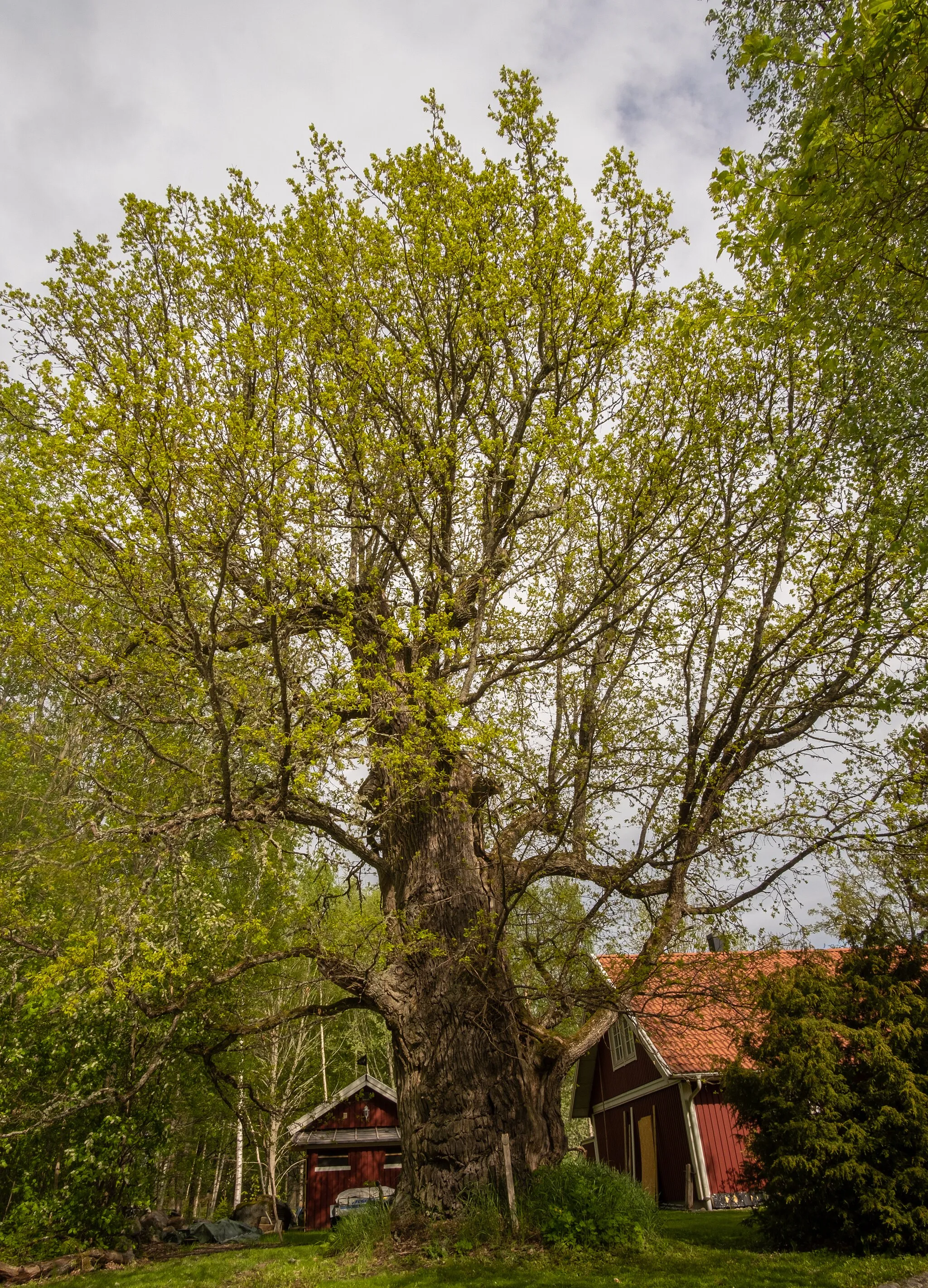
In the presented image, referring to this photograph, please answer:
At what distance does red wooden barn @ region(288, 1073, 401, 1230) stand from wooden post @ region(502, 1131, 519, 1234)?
575 inches

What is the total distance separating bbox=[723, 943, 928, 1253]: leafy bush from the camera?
348 inches

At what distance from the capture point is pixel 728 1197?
15.8 m

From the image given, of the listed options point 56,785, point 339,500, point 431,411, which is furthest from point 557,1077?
point 56,785

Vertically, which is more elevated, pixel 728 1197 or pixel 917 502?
pixel 917 502

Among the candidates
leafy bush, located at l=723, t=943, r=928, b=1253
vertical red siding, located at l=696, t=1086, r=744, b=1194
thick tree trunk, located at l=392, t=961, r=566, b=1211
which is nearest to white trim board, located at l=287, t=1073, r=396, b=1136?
vertical red siding, located at l=696, t=1086, r=744, b=1194

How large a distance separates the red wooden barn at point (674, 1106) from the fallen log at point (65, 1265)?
8675mm

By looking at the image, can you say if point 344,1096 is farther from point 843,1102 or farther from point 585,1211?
point 843,1102

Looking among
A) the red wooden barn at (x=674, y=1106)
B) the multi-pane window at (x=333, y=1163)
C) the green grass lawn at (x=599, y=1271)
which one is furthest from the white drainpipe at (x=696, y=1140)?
the multi-pane window at (x=333, y=1163)

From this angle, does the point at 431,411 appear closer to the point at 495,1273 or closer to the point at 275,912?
the point at 275,912

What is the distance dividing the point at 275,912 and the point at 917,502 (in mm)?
9291

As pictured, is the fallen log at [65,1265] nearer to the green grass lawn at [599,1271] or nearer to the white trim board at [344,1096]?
the green grass lawn at [599,1271]

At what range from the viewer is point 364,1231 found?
9.30m

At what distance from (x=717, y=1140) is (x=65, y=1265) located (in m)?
12.2

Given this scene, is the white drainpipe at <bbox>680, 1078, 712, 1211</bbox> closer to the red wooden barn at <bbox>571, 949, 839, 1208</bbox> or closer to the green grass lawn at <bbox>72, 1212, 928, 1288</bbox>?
the red wooden barn at <bbox>571, 949, 839, 1208</bbox>
